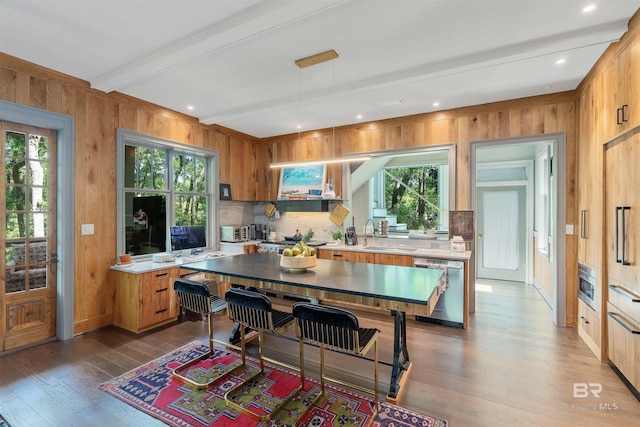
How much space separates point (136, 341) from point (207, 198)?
2549 mm

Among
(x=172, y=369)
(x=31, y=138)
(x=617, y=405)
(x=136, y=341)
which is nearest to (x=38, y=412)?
(x=172, y=369)

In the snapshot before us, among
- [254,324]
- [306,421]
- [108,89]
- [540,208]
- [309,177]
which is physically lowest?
[306,421]

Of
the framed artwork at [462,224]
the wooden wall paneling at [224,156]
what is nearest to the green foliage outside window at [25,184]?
the wooden wall paneling at [224,156]

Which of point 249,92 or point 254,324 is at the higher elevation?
point 249,92

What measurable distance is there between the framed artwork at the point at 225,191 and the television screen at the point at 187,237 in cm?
78

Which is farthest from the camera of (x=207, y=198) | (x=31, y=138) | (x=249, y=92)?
(x=207, y=198)

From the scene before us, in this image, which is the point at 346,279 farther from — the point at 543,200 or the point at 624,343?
the point at 543,200

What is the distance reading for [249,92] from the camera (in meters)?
3.85

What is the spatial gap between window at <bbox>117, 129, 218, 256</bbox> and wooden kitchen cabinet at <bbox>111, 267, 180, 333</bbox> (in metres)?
0.56

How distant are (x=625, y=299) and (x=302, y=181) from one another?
441cm

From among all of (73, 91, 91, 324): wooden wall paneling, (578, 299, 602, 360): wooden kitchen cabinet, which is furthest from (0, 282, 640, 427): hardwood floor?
(73, 91, 91, 324): wooden wall paneling

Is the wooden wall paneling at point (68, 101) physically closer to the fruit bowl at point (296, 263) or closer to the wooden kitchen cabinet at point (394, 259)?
the fruit bowl at point (296, 263)

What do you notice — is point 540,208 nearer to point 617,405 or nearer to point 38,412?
point 617,405

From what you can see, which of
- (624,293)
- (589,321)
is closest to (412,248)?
(589,321)
